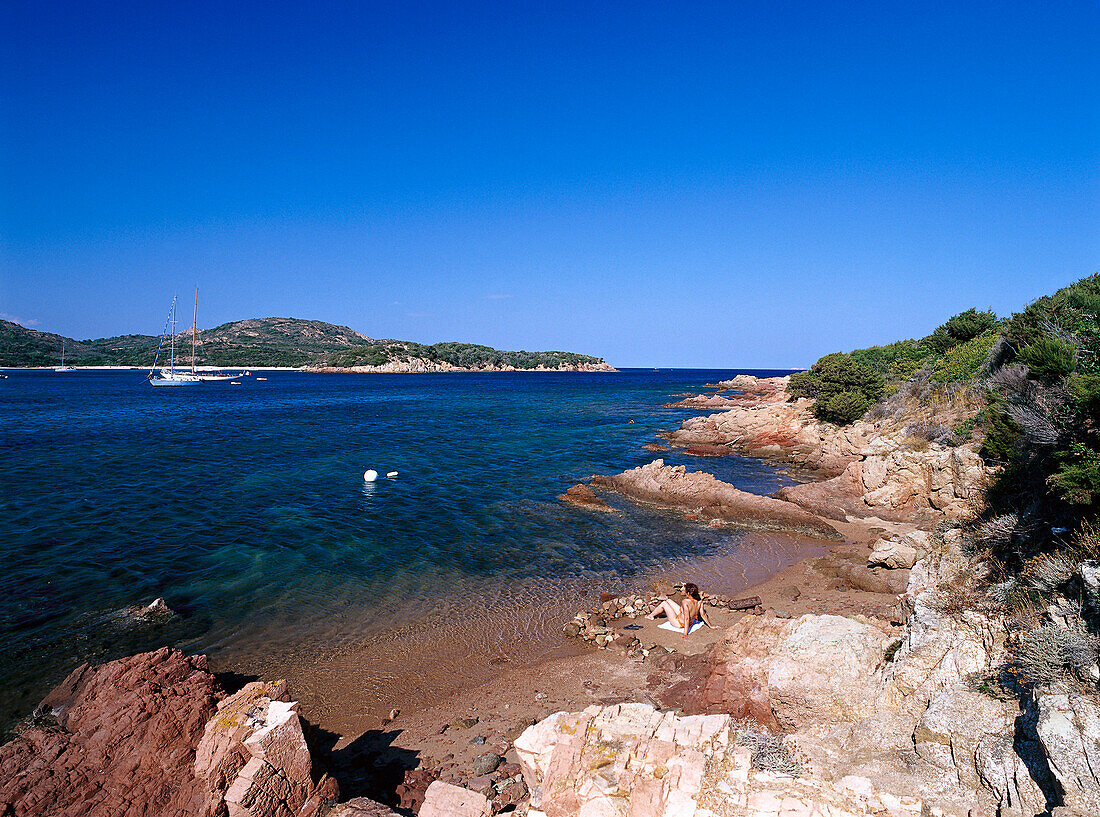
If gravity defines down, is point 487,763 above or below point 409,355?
below

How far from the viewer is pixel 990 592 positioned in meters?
6.73

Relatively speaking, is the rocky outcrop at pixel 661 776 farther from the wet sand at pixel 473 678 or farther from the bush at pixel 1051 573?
the bush at pixel 1051 573

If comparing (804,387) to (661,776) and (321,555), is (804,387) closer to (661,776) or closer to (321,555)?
(321,555)

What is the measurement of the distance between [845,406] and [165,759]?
111 feet

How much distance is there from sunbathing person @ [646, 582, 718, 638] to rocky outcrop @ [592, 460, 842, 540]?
24.6 ft

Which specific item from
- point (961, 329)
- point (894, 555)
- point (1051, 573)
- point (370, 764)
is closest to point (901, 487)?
point (894, 555)

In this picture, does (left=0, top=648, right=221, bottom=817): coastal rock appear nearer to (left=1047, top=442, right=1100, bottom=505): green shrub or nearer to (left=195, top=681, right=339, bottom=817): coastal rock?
(left=195, top=681, right=339, bottom=817): coastal rock

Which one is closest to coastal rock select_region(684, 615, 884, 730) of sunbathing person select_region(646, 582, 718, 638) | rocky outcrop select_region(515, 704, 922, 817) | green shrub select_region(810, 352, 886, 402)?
rocky outcrop select_region(515, 704, 922, 817)

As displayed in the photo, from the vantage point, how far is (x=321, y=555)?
15039 millimetres

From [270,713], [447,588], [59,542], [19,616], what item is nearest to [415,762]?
[270,713]

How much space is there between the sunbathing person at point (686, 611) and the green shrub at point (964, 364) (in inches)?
717

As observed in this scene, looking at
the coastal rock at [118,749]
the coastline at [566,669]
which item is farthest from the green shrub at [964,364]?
the coastal rock at [118,749]

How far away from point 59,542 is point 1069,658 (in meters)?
20.9

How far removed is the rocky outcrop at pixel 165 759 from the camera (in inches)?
205
